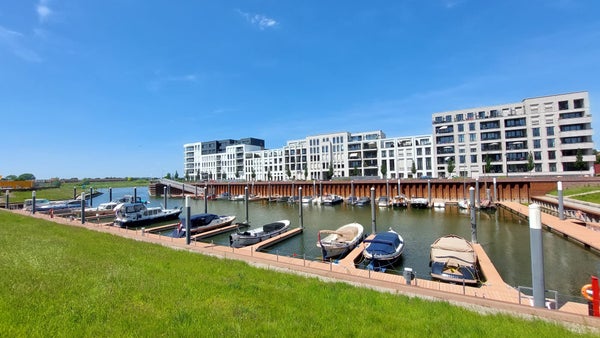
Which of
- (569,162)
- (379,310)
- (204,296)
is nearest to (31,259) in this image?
(204,296)

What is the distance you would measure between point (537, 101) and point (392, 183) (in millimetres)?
44757

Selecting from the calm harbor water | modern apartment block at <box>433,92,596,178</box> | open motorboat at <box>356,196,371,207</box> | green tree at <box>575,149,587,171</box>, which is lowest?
the calm harbor water

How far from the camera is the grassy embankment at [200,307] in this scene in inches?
285

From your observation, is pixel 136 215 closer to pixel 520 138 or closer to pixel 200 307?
pixel 200 307

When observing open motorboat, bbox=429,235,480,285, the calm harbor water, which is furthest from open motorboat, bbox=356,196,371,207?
open motorboat, bbox=429,235,480,285

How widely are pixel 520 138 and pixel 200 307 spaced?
92684mm

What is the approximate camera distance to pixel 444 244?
69.9 feet

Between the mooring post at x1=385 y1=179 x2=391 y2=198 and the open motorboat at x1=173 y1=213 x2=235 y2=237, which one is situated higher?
the mooring post at x1=385 y1=179 x2=391 y2=198

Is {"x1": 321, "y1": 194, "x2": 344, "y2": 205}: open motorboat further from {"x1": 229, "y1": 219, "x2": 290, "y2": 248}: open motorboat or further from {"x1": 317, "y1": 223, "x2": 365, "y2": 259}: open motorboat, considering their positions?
{"x1": 317, "y1": 223, "x2": 365, "y2": 259}: open motorboat

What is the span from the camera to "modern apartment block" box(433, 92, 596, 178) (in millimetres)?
70312

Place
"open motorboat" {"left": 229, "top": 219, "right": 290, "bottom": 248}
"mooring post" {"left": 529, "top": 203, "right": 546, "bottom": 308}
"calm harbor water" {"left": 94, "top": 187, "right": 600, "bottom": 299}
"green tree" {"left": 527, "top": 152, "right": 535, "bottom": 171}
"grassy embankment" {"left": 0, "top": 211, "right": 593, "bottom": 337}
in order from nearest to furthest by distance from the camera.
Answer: "grassy embankment" {"left": 0, "top": 211, "right": 593, "bottom": 337} < "mooring post" {"left": 529, "top": 203, "right": 546, "bottom": 308} < "calm harbor water" {"left": 94, "top": 187, "right": 600, "bottom": 299} < "open motorboat" {"left": 229, "top": 219, "right": 290, "bottom": 248} < "green tree" {"left": 527, "top": 152, "right": 535, "bottom": 171}

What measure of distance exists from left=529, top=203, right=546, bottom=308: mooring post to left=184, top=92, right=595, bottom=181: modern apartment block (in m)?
50.7

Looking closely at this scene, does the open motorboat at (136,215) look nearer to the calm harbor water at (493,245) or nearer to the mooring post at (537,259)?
the calm harbor water at (493,245)

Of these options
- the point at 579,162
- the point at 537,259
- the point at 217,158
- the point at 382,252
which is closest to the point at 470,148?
the point at 579,162
